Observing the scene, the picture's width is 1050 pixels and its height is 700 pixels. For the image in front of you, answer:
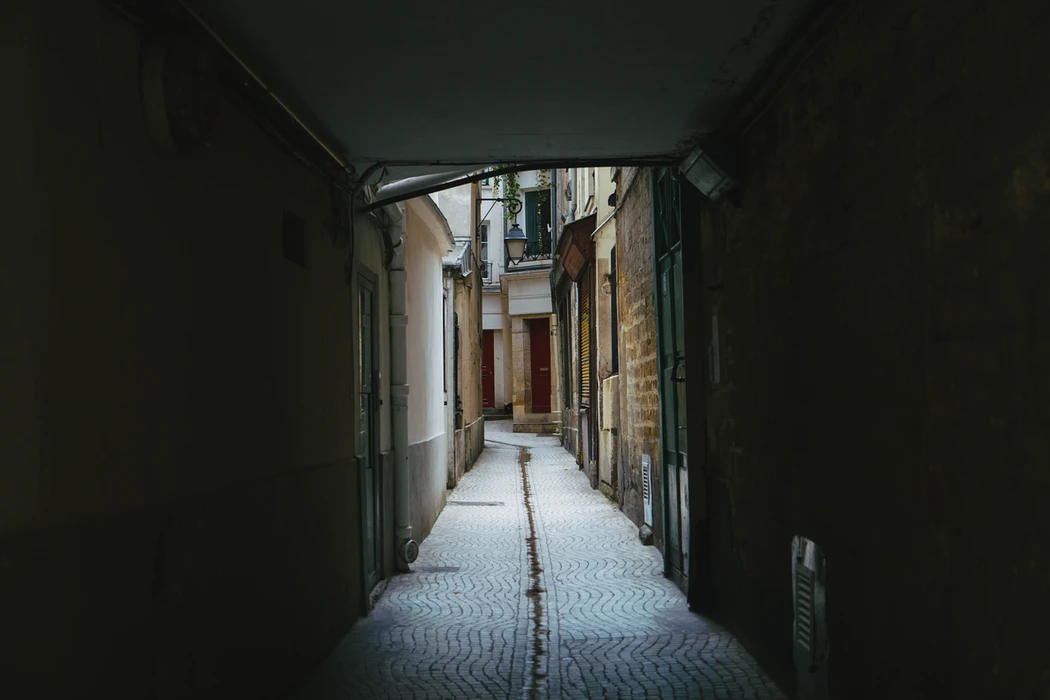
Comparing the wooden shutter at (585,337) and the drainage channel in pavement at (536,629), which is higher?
the wooden shutter at (585,337)

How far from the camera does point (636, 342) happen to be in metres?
10.3

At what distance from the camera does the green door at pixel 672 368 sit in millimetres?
7434

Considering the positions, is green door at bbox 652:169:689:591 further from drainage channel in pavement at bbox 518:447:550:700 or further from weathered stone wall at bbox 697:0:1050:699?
weathered stone wall at bbox 697:0:1050:699

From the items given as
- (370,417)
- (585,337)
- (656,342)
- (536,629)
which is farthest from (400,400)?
(585,337)

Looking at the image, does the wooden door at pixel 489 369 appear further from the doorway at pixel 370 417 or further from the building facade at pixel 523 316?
the doorway at pixel 370 417

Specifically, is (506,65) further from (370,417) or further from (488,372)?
(488,372)

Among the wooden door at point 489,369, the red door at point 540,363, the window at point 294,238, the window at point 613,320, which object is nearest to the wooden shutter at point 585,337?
the window at point 613,320

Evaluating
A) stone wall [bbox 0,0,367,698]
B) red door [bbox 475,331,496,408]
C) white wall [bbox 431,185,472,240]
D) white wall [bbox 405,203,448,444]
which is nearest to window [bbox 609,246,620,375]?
white wall [bbox 405,203,448,444]

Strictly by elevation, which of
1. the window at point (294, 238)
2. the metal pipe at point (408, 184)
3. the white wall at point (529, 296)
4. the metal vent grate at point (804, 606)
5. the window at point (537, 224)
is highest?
the window at point (537, 224)

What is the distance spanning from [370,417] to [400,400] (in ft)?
3.55

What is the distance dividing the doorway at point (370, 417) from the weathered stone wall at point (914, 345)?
339 cm

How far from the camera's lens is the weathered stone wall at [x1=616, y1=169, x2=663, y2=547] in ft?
30.2

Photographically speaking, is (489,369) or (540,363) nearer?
(540,363)

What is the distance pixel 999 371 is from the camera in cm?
268
